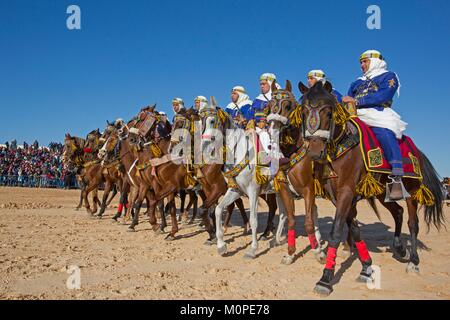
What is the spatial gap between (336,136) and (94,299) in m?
4.40

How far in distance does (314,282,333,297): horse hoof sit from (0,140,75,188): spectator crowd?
31.9m

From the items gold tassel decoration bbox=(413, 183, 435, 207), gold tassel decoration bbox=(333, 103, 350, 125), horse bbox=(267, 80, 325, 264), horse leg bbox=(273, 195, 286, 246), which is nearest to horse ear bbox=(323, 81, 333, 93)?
gold tassel decoration bbox=(333, 103, 350, 125)

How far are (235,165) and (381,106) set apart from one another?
3233mm

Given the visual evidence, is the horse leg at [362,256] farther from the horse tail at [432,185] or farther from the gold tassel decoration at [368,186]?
the horse tail at [432,185]

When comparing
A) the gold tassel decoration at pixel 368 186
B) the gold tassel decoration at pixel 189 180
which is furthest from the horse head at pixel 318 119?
the gold tassel decoration at pixel 189 180

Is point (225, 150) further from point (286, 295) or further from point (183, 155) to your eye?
point (286, 295)

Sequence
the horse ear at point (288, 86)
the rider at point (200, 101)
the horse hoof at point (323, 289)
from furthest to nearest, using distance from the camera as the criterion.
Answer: the rider at point (200, 101) < the horse ear at point (288, 86) < the horse hoof at point (323, 289)

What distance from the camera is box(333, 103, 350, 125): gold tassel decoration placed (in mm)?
5621

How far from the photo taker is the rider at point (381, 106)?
20.5ft

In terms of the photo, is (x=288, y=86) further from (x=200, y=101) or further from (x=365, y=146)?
(x=200, y=101)

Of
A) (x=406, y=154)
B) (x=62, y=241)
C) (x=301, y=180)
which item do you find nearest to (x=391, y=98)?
(x=406, y=154)

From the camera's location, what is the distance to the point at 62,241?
29.9 feet

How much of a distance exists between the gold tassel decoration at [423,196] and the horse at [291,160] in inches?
77.6

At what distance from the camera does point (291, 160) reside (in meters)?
7.57
